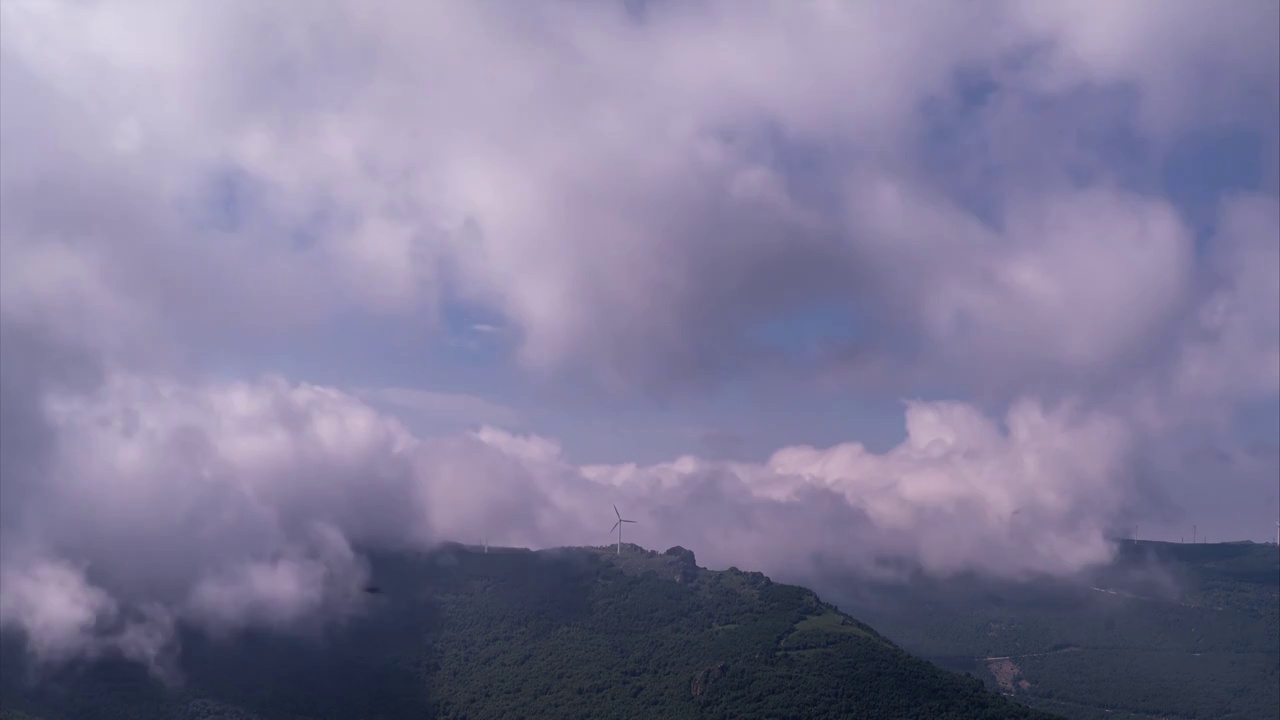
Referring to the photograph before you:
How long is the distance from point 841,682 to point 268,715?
95.0 m

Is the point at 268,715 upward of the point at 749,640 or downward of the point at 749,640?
downward

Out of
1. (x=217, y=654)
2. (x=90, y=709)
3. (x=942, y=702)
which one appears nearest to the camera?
→ (x=90, y=709)

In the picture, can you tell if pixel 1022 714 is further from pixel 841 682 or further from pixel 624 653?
pixel 624 653

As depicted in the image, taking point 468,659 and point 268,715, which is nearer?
point 268,715

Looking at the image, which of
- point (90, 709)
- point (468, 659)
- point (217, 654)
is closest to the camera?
point (90, 709)

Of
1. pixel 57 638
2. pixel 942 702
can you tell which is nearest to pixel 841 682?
pixel 942 702

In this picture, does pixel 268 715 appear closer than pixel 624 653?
Yes

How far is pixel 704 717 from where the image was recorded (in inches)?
6201

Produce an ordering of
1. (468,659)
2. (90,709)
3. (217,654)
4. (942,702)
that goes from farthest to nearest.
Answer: (468,659) → (217,654) → (942,702) → (90,709)

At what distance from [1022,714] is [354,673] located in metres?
120

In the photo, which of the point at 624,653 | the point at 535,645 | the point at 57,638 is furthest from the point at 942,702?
the point at 57,638

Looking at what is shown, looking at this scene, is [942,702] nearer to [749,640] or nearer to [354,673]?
[749,640]

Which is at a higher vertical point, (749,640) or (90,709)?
(749,640)

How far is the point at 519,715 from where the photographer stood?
166m
